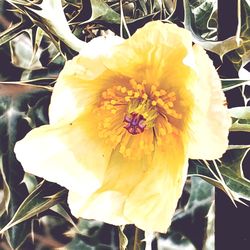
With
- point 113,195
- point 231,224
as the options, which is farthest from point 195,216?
point 113,195

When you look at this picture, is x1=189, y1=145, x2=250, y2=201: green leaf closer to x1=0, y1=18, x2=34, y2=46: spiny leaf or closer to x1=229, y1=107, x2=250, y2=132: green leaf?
x1=229, y1=107, x2=250, y2=132: green leaf

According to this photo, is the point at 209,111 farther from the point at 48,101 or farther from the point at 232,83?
the point at 48,101

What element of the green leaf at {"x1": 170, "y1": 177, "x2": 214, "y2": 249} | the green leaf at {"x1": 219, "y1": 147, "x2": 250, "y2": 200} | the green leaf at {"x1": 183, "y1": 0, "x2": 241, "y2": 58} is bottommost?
the green leaf at {"x1": 170, "y1": 177, "x2": 214, "y2": 249}

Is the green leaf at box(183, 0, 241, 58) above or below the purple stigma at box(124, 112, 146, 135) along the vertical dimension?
above

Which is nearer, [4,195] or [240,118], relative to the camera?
Result: [240,118]

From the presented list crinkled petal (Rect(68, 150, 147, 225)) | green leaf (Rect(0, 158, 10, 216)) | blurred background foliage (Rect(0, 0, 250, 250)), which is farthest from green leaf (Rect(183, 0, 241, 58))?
green leaf (Rect(0, 158, 10, 216))

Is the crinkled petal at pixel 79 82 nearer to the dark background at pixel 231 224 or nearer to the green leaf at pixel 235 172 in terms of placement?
the green leaf at pixel 235 172
